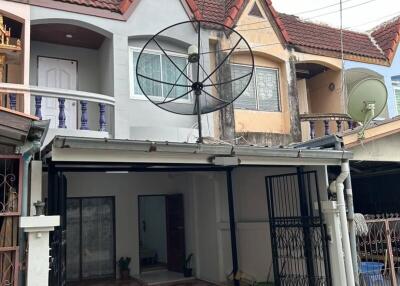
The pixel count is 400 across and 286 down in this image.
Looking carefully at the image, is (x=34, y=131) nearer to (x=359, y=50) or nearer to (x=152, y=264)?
(x=152, y=264)

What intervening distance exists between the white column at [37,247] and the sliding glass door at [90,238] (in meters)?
6.81

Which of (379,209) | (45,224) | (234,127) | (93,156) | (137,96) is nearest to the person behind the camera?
(45,224)

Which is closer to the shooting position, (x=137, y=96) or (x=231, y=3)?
(x=137, y=96)

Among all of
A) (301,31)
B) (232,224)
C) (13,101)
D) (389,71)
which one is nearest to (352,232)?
(232,224)

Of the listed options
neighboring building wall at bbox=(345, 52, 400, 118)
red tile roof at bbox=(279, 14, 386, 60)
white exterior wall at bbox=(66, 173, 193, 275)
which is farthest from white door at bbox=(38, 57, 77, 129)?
neighboring building wall at bbox=(345, 52, 400, 118)

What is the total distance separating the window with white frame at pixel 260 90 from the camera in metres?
11.8

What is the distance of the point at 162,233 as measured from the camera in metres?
13.9

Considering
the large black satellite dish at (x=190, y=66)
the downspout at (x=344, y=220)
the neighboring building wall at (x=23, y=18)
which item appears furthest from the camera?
the large black satellite dish at (x=190, y=66)

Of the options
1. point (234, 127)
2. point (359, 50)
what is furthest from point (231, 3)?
point (359, 50)

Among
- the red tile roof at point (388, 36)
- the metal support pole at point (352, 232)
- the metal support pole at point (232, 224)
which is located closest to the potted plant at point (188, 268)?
the metal support pole at point (232, 224)

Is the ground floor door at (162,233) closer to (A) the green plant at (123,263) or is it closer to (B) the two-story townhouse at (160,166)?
(B) the two-story townhouse at (160,166)

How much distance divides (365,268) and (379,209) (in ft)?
17.1

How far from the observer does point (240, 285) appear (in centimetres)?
1050

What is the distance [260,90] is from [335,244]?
18.3ft
